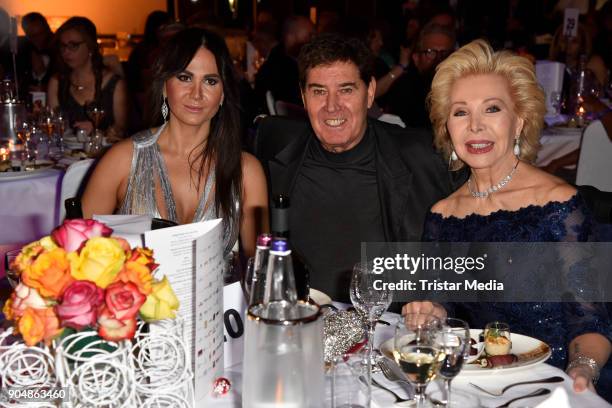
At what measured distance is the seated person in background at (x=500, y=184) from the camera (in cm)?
225

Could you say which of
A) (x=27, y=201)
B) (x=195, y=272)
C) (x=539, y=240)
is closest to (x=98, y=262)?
(x=195, y=272)

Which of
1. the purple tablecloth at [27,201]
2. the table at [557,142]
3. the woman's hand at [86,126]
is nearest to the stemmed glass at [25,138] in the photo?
the purple tablecloth at [27,201]

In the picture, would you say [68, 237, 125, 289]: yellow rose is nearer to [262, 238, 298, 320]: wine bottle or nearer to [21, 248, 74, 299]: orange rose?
[21, 248, 74, 299]: orange rose

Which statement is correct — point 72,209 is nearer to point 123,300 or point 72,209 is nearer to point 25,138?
point 123,300

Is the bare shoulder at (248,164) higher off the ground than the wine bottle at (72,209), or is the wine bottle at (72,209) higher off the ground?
the wine bottle at (72,209)

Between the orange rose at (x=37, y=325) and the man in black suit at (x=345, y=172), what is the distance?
1796 mm

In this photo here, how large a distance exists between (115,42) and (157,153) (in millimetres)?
11526

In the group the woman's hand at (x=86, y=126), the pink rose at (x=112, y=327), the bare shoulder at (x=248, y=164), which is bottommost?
the woman's hand at (x=86, y=126)

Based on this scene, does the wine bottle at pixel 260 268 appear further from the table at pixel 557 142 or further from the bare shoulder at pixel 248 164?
the table at pixel 557 142

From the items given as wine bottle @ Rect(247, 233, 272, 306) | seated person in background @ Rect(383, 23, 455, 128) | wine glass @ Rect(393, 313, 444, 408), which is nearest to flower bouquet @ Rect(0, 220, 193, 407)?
wine bottle @ Rect(247, 233, 272, 306)

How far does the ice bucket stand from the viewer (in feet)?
4.03

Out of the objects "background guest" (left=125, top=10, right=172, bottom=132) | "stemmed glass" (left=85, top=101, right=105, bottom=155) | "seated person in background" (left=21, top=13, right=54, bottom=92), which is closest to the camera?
"stemmed glass" (left=85, top=101, right=105, bottom=155)

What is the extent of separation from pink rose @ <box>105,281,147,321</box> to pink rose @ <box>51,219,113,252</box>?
10 centimetres

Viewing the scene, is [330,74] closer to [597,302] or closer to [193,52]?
[193,52]
